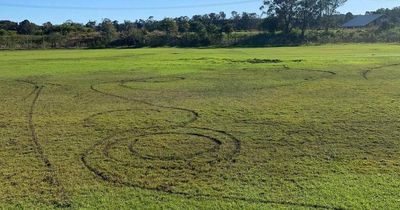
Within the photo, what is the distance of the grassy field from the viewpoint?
526 cm

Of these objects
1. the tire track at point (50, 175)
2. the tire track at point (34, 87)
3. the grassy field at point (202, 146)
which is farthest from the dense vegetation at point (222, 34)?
the tire track at point (50, 175)

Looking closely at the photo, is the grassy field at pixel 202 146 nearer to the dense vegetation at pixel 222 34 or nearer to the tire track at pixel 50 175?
the tire track at pixel 50 175

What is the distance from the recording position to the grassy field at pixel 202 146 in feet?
17.3

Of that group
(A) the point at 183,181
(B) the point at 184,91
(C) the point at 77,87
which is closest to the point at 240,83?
(B) the point at 184,91

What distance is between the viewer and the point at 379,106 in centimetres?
1045

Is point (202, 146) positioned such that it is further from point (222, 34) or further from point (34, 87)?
point (222, 34)

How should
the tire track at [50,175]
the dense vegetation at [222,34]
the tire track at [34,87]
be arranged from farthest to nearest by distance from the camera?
the dense vegetation at [222,34]
the tire track at [34,87]
the tire track at [50,175]

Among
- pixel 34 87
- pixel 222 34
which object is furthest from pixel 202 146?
pixel 222 34

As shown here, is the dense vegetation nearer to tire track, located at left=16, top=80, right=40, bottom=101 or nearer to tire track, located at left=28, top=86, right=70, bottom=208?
A: tire track, located at left=16, top=80, right=40, bottom=101

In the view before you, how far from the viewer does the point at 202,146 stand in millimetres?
7344

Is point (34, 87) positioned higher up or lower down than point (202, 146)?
higher up

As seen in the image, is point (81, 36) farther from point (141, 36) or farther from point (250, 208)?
point (250, 208)

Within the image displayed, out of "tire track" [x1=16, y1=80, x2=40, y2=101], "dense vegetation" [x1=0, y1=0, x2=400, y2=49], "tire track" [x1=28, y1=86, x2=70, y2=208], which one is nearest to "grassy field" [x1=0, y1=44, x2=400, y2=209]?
"tire track" [x1=28, y1=86, x2=70, y2=208]

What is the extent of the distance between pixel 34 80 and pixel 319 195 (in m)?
14.0
